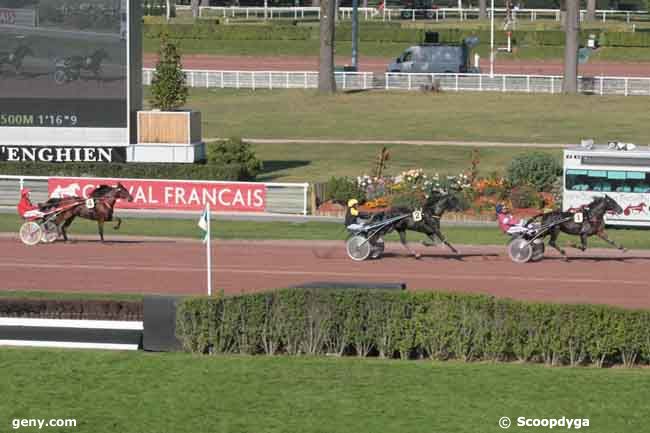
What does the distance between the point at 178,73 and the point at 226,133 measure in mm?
11328

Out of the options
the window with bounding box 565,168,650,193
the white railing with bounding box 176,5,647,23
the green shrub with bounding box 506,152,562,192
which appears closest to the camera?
the window with bounding box 565,168,650,193

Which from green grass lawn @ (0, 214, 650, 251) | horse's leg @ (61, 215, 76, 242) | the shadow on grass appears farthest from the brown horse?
the shadow on grass

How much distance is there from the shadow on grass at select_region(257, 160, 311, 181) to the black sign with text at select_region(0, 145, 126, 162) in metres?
4.60

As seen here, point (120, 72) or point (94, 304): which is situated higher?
point (120, 72)

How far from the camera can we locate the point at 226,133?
4847 centimetres

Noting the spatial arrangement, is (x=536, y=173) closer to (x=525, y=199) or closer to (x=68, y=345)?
(x=525, y=199)

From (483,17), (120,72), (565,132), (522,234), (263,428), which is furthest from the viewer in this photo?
(483,17)

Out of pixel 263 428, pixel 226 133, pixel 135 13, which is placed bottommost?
pixel 263 428

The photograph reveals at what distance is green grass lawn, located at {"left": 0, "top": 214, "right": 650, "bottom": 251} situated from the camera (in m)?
29.1

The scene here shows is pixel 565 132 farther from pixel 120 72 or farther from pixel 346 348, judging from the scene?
pixel 346 348

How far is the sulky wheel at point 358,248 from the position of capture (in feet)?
84.6

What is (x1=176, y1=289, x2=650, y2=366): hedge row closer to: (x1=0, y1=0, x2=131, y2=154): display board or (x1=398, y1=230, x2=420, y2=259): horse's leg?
(x1=398, y1=230, x2=420, y2=259): horse's leg

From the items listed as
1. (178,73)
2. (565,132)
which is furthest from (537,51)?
(178,73)

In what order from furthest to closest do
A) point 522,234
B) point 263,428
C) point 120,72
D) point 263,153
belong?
point 263,153, point 120,72, point 522,234, point 263,428
